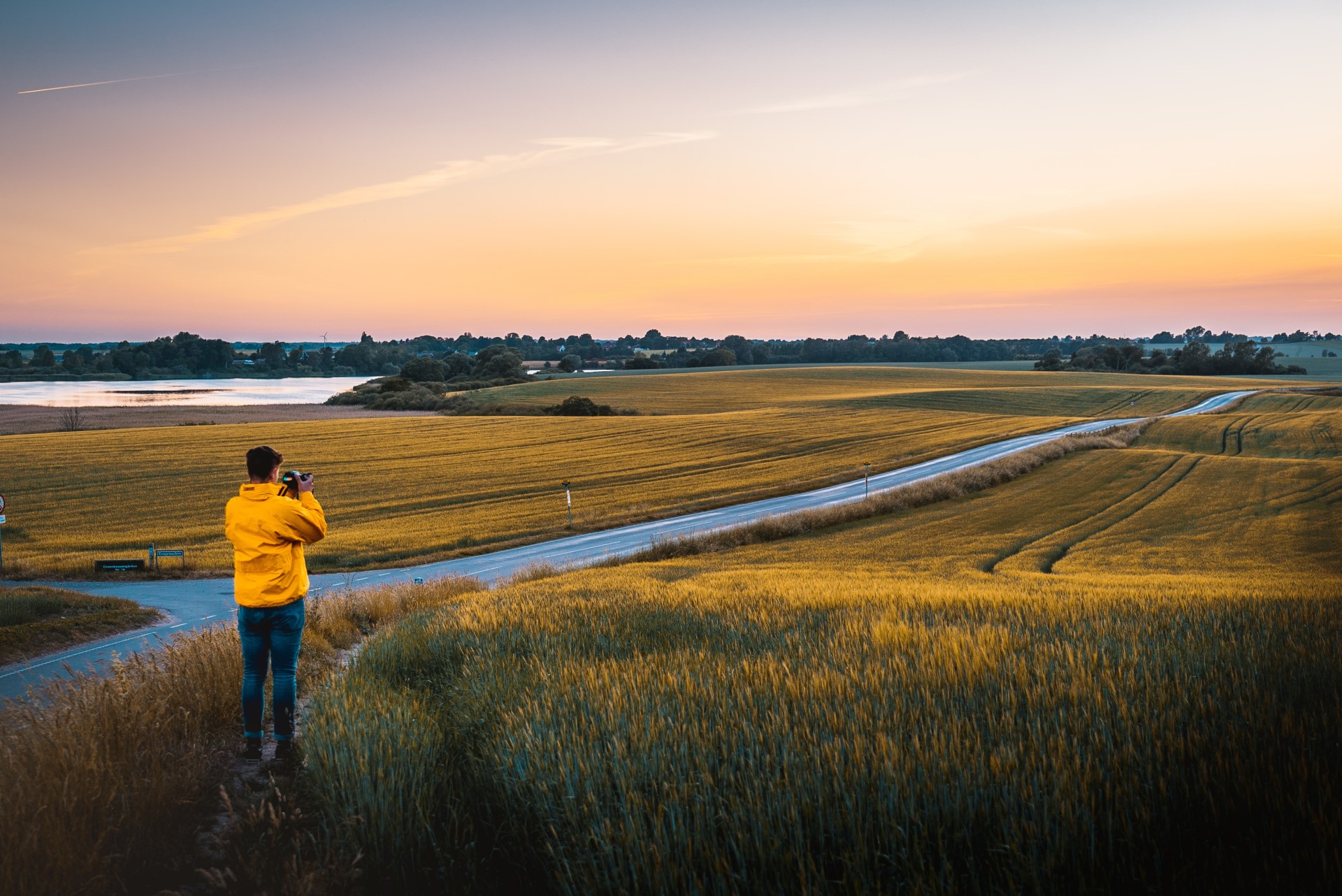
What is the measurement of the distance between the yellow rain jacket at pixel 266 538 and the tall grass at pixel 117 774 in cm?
99

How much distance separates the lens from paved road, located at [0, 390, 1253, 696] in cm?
1208

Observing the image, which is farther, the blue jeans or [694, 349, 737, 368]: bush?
[694, 349, 737, 368]: bush

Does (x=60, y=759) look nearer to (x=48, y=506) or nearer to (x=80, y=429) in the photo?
(x=48, y=506)

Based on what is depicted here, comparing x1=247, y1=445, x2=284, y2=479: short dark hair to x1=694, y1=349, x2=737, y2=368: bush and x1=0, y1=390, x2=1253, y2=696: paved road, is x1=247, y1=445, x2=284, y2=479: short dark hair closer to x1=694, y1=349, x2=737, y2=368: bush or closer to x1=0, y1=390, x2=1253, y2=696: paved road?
x1=0, y1=390, x2=1253, y2=696: paved road

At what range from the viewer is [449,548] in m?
27.4

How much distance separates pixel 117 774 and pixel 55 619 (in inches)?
461

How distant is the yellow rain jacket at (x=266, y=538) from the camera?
20.7 feet

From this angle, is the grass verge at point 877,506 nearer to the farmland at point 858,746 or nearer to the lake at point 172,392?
the farmland at point 858,746

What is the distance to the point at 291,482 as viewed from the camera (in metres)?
6.62

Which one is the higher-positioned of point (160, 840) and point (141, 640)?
point (160, 840)

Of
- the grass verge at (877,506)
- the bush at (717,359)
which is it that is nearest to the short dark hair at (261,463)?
the grass verge at (877,506)

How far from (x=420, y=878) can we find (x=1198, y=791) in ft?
11.9

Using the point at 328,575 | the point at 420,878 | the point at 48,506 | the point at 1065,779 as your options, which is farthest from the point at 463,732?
the point at 48,506

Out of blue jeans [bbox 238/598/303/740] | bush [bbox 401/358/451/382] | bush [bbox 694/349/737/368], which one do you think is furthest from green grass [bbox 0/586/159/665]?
bush [bbox 694/349/737/368]
